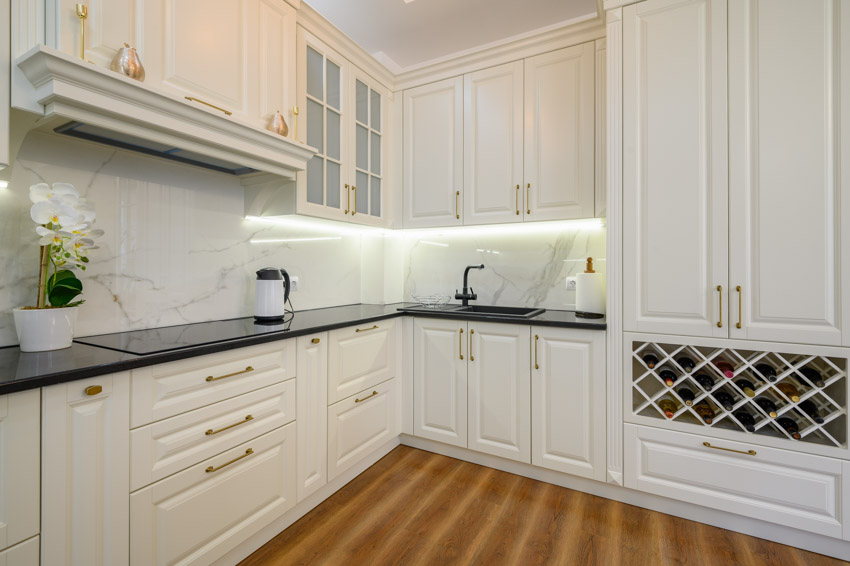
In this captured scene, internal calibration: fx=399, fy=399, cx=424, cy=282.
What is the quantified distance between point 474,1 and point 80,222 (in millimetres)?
2381

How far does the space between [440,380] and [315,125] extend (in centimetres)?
169

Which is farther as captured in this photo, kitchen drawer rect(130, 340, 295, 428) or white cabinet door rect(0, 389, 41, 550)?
Result: kitchen drawer rect(130, 340, 295, 428)

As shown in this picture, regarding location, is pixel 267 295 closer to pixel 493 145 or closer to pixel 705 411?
pixel 493 145

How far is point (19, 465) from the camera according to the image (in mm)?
1007

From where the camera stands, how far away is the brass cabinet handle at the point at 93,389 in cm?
113

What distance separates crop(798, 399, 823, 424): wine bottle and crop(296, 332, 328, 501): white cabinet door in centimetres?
216

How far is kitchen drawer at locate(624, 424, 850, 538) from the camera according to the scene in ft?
5.43

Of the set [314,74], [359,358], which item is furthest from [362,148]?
[359,358]

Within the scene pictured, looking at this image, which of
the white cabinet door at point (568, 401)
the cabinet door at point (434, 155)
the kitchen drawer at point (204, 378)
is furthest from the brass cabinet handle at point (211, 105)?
the white cabinet door at point (568, 401)

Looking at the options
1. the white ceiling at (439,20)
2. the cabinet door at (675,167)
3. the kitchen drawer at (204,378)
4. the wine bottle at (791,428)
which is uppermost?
the white ceiling at (439,20)

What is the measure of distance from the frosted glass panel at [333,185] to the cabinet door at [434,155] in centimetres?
63

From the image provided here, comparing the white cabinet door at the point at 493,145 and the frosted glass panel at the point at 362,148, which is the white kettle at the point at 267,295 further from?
the white cabinet door at the point at 493,145

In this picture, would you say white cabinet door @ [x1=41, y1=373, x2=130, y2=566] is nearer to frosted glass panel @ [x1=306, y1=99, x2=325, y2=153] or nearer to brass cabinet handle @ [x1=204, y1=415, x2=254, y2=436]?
brass cabinet handle @ [x1=204, y1=415, x2=254, y2=436]

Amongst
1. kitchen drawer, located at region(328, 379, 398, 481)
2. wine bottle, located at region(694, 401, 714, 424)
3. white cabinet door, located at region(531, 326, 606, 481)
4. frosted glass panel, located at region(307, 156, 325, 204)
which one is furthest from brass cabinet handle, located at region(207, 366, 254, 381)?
wine bottle, located at region(694, 401, 714, 424)
